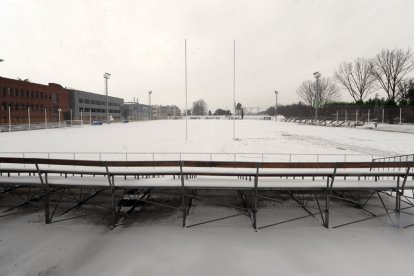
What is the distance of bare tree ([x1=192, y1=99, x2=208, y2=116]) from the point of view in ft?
576

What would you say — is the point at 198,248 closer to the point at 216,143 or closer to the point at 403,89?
the point at 216,143

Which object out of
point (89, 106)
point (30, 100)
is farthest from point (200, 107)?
point (30, 100)

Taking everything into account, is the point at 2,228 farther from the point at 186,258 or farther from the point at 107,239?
the point at 186,258

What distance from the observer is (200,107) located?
586 ft

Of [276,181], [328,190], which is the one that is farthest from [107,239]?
[328,190]

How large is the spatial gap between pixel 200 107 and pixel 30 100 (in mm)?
125047

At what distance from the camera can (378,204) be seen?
24.4ft

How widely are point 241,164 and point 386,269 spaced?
9.76 feet

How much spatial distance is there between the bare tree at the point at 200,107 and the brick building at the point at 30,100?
10620cm

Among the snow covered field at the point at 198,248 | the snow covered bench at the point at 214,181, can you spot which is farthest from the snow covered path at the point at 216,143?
the snow covered field at the point at 198,248

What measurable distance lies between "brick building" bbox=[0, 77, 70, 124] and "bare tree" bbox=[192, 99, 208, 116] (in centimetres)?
10620

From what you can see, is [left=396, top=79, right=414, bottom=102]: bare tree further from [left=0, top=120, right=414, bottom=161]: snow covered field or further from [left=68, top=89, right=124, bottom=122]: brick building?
[left=68, top=89, right=124, bottom=122]: brick building

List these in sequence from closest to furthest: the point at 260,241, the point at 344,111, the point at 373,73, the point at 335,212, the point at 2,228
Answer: the point at 260,241 → the point at 2,228 → the point at 335,212 → the point at 344,111 → the point at 373,73

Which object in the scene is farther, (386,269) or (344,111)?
(344,111)
